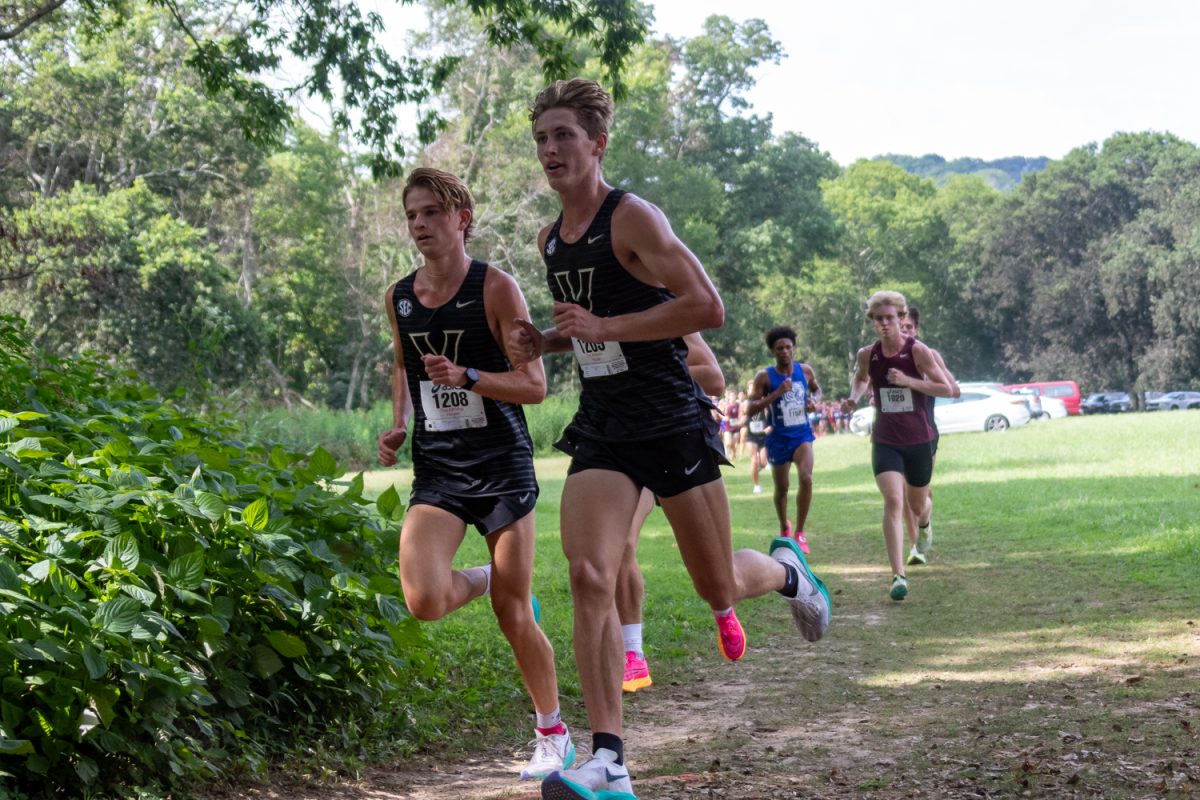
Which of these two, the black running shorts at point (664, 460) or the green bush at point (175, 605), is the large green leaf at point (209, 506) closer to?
the green bush at point (175, 605)

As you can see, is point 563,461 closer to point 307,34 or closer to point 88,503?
point 307,34

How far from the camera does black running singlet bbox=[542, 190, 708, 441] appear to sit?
4.84 m

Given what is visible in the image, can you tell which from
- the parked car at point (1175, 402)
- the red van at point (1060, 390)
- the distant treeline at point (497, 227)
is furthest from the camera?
the parked car at point (1175, 402)

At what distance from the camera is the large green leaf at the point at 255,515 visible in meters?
5.02

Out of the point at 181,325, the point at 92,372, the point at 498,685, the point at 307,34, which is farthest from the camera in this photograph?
the point at 181,325

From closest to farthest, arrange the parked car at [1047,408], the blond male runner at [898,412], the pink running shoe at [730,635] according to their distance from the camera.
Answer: the pink running shoe at [730,635]
the blond male runner at [898,412]
the parked car at [1047,408]

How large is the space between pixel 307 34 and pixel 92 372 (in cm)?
736

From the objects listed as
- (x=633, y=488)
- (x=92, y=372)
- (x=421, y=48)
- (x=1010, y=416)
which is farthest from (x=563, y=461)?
(x=633, y=488)

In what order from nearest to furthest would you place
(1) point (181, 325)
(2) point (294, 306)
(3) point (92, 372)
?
(3) point (92, 372)
(1) point (181, 325)
(2) point (294, 306)

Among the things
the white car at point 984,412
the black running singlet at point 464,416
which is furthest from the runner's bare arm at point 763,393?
the white car at point 984,412

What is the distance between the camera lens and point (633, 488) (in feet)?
16.0

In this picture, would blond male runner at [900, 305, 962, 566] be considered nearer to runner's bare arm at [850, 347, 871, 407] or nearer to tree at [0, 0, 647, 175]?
runner's bare arm at [850, 347, 871, 407]

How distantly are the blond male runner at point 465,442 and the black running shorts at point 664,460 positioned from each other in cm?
44

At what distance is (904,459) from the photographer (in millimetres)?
10336
